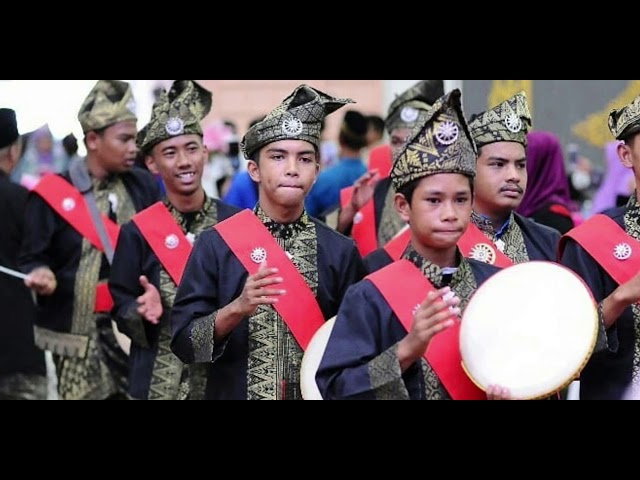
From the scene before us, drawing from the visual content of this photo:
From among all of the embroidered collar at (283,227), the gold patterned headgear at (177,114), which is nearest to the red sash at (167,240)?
the gold patterned headgear at (177,114)

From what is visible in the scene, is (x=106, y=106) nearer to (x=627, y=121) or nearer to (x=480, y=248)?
(x=480, y=248)

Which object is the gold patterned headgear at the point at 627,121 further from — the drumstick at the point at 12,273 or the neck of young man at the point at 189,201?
the drumstick at the point at 12,273

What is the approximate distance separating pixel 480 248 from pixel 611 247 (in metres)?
0.52

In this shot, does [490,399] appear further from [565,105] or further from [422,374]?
[565,105]

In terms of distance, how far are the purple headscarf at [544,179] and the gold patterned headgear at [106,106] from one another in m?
1.99

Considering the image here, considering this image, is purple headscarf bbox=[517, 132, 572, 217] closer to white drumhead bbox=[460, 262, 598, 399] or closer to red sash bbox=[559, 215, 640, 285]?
red sash bbox=[559, 215, 640, 285]

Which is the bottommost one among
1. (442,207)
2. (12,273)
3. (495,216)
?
(442,207)

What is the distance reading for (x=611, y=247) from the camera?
5320 mm

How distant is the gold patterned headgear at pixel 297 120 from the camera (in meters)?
5.34

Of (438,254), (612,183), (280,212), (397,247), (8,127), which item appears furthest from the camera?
(612,183)

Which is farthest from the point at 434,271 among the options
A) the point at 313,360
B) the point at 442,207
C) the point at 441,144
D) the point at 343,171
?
the point at 343,171

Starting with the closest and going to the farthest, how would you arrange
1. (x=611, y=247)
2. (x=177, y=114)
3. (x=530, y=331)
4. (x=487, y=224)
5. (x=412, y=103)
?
(x=530, y=331) → (x=611, y=247) → (x=487, y=224) → (x=177, y=114) → (x=412, y=103)

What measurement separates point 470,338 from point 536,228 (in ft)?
5.28

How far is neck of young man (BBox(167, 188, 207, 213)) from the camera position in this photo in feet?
21.4
